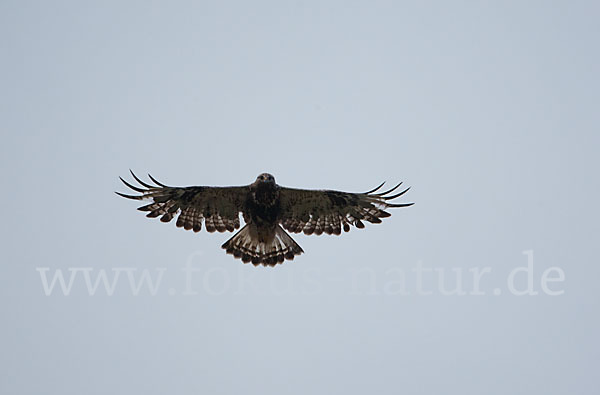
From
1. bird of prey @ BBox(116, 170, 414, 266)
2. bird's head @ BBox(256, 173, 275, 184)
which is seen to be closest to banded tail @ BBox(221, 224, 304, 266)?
bird of prey @ BBox(116, 170, 414, 266)

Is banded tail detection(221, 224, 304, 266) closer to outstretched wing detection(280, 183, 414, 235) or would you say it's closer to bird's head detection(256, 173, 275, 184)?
outstretched wing detection(280, 183, 414, 235)

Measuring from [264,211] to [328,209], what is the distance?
1.15m

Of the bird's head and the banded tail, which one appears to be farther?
the banded tail

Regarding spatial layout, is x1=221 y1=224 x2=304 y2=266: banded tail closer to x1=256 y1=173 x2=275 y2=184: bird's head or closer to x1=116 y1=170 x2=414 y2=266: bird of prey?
x1=116 y1=170 x2=414 y2=266: bird of prey

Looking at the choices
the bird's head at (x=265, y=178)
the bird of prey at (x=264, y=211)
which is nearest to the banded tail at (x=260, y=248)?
the bird of prey at (x=264, y=211)

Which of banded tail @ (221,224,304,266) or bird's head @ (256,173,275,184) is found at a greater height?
bird's head @ (256,173,275,184)

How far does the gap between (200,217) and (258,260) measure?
1.28m

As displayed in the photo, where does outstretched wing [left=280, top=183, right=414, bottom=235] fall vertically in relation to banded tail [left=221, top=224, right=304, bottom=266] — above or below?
above

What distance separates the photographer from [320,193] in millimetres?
15422

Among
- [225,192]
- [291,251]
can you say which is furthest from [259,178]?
[291,251]

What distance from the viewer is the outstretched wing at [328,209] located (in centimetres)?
1547

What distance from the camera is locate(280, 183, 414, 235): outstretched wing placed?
15469mm

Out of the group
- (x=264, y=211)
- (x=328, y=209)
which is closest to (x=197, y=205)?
(x=264, y=211)

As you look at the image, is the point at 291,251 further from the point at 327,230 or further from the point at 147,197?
the point at 147,197
